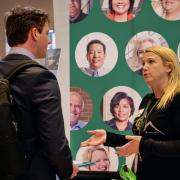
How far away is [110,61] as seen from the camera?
2.81 m

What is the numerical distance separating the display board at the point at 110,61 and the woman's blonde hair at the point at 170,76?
691mm

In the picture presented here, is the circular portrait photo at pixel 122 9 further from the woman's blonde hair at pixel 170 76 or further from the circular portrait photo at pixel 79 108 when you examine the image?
the woman's blonde hair at pixel 170 76

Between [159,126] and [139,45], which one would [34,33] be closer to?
[159,126]

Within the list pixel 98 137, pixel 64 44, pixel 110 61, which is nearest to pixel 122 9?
pixel 110 61

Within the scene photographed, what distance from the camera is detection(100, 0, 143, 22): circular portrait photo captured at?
9.01ft

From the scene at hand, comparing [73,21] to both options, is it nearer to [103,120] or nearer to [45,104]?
[103,120]

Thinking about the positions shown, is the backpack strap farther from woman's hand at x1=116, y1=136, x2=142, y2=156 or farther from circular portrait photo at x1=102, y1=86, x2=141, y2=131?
circular portrait photo at x1=102, y1=86, x2=141, y2=131

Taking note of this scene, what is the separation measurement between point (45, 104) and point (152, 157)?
0.73 metres

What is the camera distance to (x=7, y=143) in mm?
1434

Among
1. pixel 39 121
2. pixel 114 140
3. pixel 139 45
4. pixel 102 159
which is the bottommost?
pixel 102 159

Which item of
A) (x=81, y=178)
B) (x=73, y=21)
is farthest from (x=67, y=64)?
(x=81, y=178)

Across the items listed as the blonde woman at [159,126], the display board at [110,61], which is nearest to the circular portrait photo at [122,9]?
the display board at [110,61]

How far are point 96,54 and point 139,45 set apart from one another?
13.0 inches

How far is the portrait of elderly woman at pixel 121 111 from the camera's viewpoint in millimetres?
2781
